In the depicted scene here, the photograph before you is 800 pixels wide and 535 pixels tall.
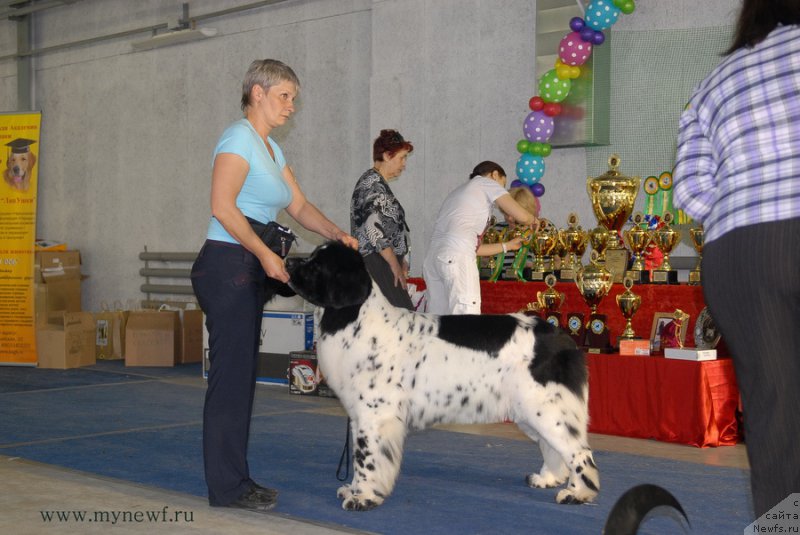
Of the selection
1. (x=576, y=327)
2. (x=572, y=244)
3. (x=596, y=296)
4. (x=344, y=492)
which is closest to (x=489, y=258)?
(x=572, y=244)

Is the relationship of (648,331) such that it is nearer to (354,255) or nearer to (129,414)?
(354,255)

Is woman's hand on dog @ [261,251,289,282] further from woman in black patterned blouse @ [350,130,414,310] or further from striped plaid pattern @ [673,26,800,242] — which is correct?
striped plaid pattern @ [673,26,800,242]

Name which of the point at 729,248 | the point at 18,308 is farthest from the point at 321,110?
the point at 729,248

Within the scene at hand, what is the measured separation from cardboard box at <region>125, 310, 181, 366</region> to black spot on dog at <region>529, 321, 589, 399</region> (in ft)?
21.3

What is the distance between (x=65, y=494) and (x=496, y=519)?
1.76 meters

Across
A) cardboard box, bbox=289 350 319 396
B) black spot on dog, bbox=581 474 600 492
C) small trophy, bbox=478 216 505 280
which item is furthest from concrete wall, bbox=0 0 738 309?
black spot on dog, bbox=581 474 600 492

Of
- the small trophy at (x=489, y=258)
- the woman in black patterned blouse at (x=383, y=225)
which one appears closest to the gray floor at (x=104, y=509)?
the woman in black patterned blouse at (x=383, y=225)

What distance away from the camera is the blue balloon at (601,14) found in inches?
280

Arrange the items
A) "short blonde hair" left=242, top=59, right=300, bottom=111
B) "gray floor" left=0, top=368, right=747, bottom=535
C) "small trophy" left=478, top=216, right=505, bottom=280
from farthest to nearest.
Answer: "small trophy" left=478, top=216, right=505, bottom=280
"short blonde hair" left=242, top=59, right=300, bottom=111
"gray floor" left=0, top=368, right=747, bottom=535

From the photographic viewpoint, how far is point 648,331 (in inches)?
228

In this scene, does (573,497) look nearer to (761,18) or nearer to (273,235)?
(273,235)

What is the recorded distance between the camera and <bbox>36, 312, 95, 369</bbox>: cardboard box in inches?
364

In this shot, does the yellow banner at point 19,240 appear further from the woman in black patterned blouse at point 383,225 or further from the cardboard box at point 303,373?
the woman in black patterned blouse at point 383,225

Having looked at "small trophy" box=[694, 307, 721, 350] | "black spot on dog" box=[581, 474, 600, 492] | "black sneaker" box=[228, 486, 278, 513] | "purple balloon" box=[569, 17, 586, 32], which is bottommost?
"black sneaker" box=[228, 486, 278, 513]
